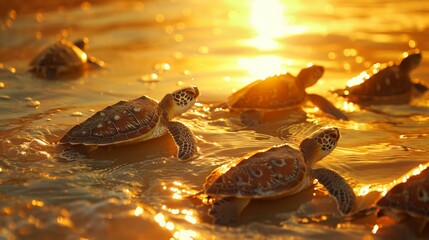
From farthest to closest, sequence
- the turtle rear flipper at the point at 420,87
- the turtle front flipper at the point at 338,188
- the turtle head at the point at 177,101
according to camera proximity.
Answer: the turtle rear flipper at the point at 420,87 → the turtle head at the point at 177,101 → the turtle front flipper at the point at 338,188

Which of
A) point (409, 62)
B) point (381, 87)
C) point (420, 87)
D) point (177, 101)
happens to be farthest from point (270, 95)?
point (409, 62)

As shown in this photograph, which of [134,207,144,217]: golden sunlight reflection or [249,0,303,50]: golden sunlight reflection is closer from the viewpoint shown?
[134,207,144,217]: golden sunlight reflection

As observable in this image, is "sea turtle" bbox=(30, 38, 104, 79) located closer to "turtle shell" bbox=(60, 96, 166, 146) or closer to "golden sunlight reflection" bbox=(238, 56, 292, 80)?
"golden sunlight reflection" bbox=(238, 56, 292, 80)

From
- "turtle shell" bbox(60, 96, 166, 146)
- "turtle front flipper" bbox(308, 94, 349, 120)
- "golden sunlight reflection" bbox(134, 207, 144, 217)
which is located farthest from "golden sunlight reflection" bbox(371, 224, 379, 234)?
"turtle front flipper" bbox(308, 94, 349, 120)

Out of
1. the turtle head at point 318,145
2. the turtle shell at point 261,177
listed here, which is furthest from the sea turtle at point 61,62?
the turtle shell at point 261,177

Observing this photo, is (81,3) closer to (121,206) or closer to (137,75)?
(137,75)

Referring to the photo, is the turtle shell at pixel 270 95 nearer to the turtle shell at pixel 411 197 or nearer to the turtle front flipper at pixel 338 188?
the turtle front flipper at pixel 338 188

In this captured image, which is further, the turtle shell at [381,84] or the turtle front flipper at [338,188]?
the turtle shell at [381,84]
